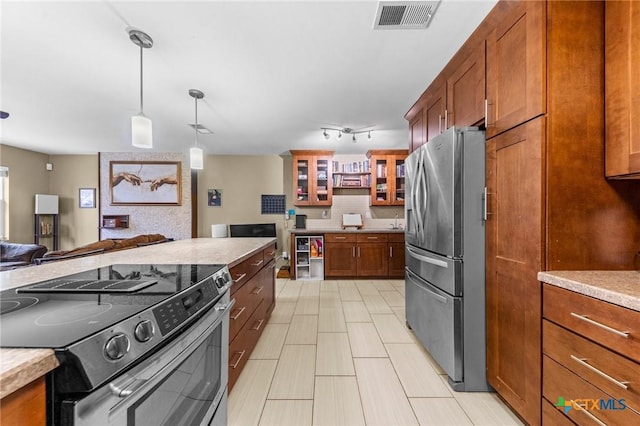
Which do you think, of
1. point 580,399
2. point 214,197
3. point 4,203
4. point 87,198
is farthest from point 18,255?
point 580,399

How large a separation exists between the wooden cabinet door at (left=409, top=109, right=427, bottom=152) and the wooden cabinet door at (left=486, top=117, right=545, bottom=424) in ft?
3.56

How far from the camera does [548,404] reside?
1.25 meters

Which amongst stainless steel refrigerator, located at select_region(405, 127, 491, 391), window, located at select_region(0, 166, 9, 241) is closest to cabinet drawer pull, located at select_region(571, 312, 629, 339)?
stainless steel refrigerator, located at select_region(405, 127, 491, 391)

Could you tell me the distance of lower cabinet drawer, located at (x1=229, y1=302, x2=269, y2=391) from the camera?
170 cm

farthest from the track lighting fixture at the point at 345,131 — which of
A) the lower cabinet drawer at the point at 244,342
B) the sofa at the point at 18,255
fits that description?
the sofa at the point at 18,255

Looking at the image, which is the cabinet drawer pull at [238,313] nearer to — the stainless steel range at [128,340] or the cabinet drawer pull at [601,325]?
the stainless steel range at [128,340]

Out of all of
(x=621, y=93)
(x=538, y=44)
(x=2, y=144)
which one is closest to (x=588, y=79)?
(x=621, y=93)

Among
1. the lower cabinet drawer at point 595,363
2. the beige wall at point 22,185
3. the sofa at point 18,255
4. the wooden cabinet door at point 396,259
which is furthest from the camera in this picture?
the beige wall at point 22,185

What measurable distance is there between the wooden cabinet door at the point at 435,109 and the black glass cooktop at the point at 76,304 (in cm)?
218

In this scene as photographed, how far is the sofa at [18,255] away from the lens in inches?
125

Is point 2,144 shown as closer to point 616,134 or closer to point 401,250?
point 401,250

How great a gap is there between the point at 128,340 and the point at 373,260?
4.32m

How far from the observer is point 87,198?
5844mm

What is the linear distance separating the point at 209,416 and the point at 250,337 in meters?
0.94
